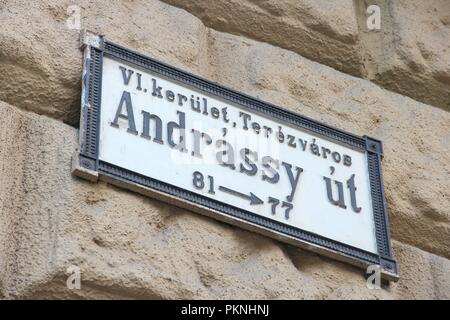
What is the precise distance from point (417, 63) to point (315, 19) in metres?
0.24

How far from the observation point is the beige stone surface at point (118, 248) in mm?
1898

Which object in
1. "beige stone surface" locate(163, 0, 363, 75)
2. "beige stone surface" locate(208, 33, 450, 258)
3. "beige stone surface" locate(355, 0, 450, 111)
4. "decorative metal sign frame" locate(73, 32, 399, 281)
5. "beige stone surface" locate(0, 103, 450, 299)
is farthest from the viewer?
"beige stone surface" locate(355, 0, 450, 111)

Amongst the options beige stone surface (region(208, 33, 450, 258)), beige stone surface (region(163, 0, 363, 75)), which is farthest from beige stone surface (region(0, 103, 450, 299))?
beige stone surface (region(163, 0, 363, 75))

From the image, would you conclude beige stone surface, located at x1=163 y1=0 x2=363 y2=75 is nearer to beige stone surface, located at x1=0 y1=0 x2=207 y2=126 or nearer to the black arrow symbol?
beige stone surface, located at x1=0 y1=0 x2=207 y2=126

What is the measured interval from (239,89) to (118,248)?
0.54 meters

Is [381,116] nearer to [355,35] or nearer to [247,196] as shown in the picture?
[355,35]

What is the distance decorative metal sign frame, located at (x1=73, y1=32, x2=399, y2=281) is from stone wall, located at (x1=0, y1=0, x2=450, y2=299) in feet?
0.07

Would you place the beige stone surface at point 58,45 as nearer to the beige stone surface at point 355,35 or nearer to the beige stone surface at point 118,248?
the beige stone surface at point 118,248

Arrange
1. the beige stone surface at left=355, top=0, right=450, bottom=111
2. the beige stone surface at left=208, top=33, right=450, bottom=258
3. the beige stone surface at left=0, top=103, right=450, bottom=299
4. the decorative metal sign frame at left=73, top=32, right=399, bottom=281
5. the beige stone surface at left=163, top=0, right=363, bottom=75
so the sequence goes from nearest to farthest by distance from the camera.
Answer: the beige stone surface at left=0, top=103, right=450, bottom=299 → the decorative metal sign frame at left=73, top=32, right=399, bottom=281 → the beige stone surface at left=208, top=33, right=450, bottom=258 → the beige stone surface at left=163, top=0, right=363, bottom=75 → the beige stone surface at left=355, top=0, right=450, bottom=111

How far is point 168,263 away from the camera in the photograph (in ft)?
6.50

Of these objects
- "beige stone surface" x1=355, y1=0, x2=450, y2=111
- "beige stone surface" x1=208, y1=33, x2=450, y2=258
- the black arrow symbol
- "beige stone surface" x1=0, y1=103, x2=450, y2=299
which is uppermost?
"beige stone surface" x1=355, y1=0, x2=450, y2=111

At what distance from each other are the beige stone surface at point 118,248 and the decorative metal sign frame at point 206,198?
0.02 m

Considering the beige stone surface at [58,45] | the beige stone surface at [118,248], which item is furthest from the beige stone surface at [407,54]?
the beige stone surface at [118,248]

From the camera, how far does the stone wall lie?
1941 millimetres
